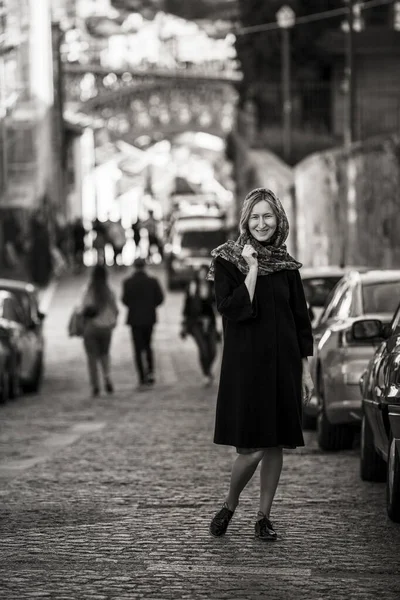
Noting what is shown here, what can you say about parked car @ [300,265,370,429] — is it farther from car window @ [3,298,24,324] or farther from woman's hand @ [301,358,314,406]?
woman's hand @ [301,358,314,406]

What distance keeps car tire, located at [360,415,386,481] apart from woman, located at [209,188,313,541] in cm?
262

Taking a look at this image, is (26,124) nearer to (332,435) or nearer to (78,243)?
(78,243)

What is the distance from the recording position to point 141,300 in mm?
24016

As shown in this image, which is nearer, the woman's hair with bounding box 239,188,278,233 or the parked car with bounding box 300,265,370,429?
the woman's hair with bounding box 239,188,278,233

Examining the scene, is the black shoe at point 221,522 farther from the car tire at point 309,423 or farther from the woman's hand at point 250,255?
the car tire at point 309,423

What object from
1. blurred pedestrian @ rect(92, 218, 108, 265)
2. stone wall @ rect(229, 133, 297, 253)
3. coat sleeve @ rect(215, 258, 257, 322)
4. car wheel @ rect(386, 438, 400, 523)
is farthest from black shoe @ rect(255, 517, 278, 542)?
blurred pedestrian @ rect(92, 218, 108, 265)

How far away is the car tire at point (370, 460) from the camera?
1171 cm

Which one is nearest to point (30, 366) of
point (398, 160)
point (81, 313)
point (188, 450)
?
point (81, 313)

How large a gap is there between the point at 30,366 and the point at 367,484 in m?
12.6

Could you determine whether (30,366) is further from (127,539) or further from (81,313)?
(127,539)

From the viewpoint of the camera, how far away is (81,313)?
22703 millimetres

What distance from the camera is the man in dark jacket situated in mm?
23844

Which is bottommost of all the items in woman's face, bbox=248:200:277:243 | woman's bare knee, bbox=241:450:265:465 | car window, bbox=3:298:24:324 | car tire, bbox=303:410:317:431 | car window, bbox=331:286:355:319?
car tire, bbox=303:410:317:431

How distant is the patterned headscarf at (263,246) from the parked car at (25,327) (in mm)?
13623
